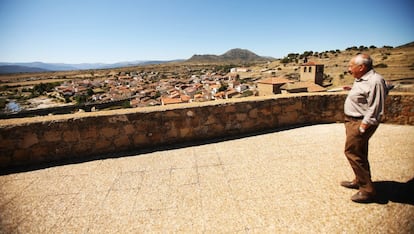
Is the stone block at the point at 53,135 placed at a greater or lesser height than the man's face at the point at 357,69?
lesser

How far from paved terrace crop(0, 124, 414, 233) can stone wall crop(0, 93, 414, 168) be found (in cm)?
30

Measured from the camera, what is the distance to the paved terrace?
199 cm

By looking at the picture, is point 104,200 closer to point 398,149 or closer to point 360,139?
point 360,139

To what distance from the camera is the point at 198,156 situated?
11.3 feet

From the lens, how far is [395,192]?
2.25m

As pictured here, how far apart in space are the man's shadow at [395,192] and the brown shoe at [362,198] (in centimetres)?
9

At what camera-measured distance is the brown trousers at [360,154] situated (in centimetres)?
207

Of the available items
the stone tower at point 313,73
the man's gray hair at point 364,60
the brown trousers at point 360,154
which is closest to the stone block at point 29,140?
the brown trousers at point 360,154

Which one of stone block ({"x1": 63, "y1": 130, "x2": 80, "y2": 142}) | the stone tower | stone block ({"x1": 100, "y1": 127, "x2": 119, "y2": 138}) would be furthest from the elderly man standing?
the stone tower

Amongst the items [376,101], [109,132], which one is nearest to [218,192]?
[376,101]

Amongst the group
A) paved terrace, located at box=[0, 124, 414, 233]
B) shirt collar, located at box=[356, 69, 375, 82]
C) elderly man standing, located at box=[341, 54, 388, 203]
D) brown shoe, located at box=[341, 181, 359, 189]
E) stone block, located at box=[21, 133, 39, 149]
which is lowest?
paved terrace, located at box=[0, 124, 414, 233]

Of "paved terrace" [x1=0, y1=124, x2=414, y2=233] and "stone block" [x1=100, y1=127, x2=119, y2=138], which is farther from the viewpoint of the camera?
"stone block" [x1=100, y1=127, x2=119, y2=138]

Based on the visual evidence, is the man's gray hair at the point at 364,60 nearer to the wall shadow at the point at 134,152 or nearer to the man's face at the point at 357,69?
the man's face at the point at 357,69

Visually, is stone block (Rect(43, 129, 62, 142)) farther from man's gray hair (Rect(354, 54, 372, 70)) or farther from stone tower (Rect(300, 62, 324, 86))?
stone tower (Rect(300, 62, 324, 86))
